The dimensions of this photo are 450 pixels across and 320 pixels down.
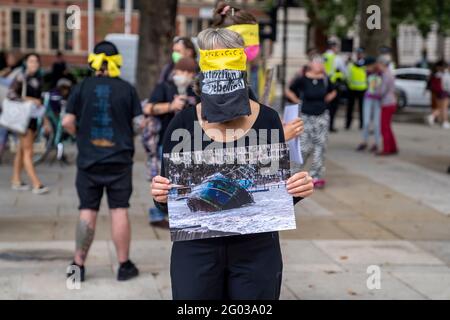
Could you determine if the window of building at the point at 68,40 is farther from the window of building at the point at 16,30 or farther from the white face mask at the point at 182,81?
the white face mask at the point at 182,81

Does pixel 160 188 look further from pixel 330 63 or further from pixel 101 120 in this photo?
pixel 330 63

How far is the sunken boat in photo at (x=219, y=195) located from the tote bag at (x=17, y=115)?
6.64m

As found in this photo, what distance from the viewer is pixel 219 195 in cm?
341

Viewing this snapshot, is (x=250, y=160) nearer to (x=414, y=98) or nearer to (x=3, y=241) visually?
(x=3, y=241)

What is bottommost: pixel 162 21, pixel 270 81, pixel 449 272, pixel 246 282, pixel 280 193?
pixel 449 272

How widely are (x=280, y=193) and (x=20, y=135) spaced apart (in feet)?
23.0

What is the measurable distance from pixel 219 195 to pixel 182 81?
3.83 meters

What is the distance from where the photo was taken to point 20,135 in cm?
988

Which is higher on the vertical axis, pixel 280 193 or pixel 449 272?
pixel 280 193

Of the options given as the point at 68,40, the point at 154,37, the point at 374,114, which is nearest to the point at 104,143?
the point at 374,114

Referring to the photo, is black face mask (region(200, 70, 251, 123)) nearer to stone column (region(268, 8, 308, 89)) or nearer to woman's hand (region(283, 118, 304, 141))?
woman's hand (region(283, 118, 304, 141))

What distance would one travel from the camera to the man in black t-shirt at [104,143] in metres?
6.17

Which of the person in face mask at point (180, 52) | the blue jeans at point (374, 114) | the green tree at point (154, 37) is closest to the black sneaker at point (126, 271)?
the person in face mask at point (180, 52)
